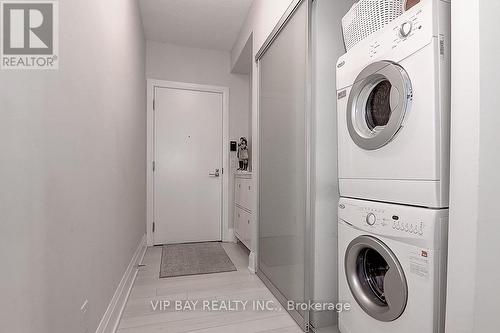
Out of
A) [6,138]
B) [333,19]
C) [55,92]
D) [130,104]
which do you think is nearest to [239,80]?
[130,104]

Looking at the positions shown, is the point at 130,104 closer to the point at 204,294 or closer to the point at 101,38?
the point at 101,38

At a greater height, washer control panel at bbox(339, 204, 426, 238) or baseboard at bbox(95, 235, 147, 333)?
washer control panel at bbox(339, 204, 426, 238)

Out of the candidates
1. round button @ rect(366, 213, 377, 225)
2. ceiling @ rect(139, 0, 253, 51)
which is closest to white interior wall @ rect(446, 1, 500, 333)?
round button @ rect(366, 213, 377, 225)

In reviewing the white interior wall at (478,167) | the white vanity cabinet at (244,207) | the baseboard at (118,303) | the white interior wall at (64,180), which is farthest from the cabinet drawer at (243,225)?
the white interior wall at (478,167)

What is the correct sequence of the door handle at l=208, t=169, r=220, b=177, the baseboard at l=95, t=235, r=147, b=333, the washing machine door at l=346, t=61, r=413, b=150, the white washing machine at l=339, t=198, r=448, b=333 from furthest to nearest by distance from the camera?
the door handle at l=208, t=169, r=220, b=177 → the baseboard at l=95, t=235, r=147, b=333 → the washing machine door at l=346, t=61, r=413, b=150 → the white washing machine at l=339, t=198, r=448, b=333

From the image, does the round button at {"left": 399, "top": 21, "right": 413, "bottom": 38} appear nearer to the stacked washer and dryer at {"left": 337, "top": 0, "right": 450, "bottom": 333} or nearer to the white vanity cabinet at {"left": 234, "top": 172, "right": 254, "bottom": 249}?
the stacked washer and dryer at {"left": 337, "top": 0, "right": 450, "bottom": 333}

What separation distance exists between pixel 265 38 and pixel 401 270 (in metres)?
2.00

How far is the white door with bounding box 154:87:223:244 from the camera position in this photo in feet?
11.1

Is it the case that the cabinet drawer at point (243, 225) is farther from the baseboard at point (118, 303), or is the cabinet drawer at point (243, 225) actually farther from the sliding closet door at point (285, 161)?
the baseboard at point (118, 303)

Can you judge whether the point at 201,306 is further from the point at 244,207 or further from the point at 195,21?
the point at 195,21

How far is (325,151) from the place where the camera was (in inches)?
60.8

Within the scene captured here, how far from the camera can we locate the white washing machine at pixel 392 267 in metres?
0.90

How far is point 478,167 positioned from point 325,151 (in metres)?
0.81

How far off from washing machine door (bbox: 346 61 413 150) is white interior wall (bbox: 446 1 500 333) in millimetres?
212
